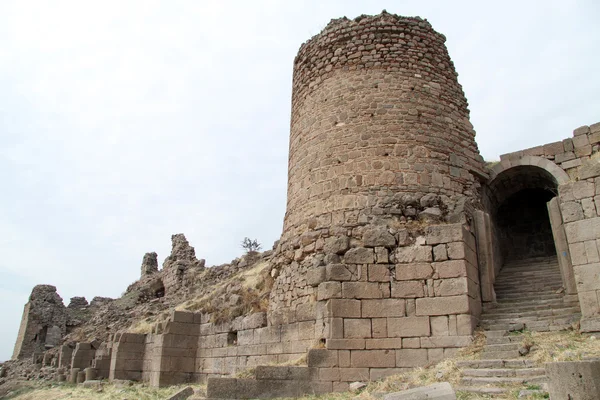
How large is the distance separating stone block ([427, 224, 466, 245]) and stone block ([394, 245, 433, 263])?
0.56 ft

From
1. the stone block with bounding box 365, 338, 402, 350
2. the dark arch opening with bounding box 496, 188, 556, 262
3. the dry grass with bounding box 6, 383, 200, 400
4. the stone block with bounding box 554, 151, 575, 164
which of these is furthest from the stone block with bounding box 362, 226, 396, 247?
the dark arch opening with bounding box 496, 188, 556, 262

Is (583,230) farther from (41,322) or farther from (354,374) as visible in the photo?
(41,322)

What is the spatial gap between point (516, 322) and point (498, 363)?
1609 millimetres

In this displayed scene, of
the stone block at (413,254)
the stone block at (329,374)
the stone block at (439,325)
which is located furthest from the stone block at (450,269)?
the stone block at (329,374)

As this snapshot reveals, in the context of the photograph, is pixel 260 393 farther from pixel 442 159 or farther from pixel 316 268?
pixel 442 159

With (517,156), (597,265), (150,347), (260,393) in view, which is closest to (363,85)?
(517,156)

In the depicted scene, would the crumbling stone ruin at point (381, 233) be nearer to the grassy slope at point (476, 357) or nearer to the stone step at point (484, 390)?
the grassy slope at point (476, 357)

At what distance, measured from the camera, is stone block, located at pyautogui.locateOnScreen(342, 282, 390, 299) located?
8648mm

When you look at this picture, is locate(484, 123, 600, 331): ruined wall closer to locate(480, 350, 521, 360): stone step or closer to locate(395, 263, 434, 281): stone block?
locate(480, 350, 521, 360): stone step

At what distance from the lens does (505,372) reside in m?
6.62

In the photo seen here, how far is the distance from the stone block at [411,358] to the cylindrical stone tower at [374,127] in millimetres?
2629

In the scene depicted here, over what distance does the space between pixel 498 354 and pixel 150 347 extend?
10313mm

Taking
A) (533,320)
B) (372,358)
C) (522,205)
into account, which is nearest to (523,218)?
(522,205)

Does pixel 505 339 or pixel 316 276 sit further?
pixel 316 276
